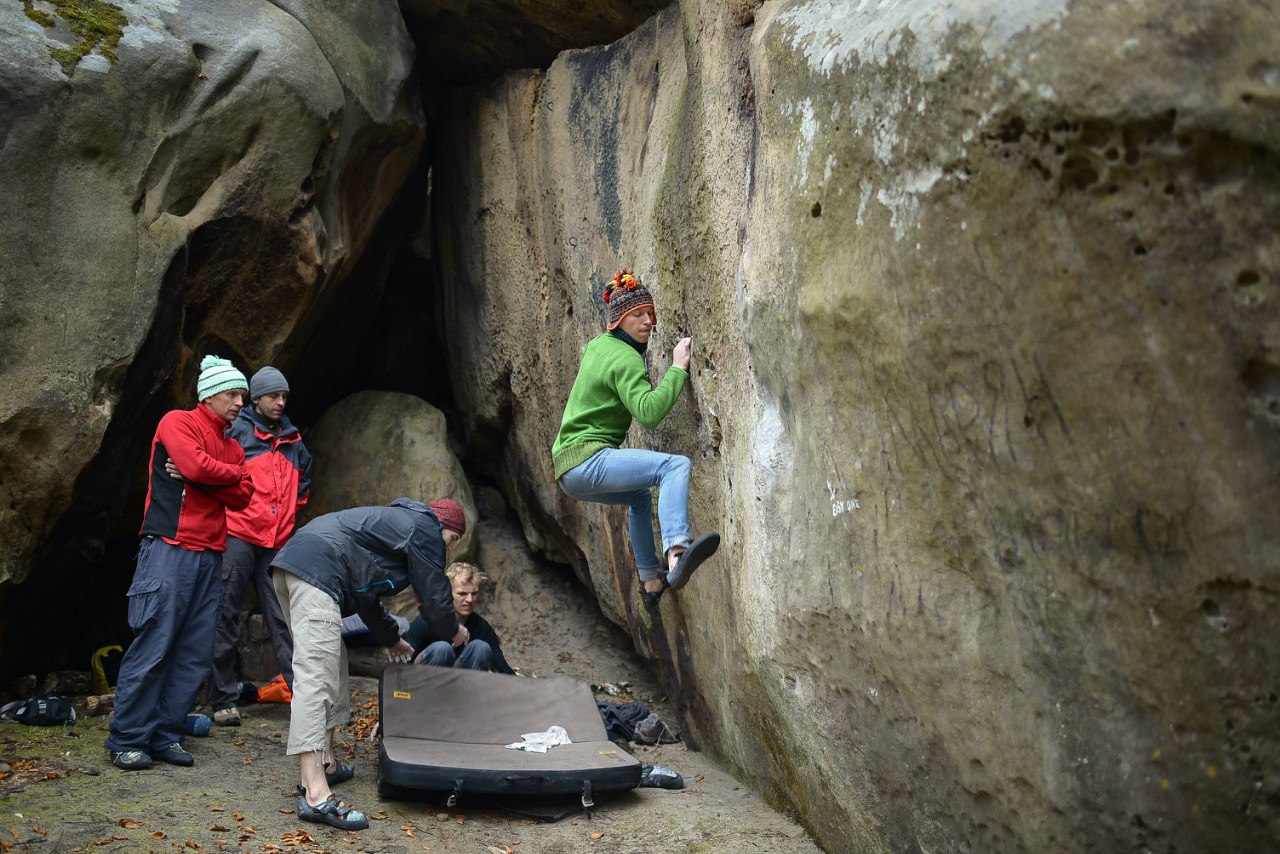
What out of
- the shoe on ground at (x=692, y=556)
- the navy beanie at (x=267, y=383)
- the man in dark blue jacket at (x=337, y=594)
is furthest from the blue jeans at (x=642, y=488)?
the navy beanie at (x=267, y=383)

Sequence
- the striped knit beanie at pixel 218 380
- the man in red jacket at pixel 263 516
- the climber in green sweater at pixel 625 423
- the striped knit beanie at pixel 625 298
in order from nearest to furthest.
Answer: the climber in green sweater at pixel 625 423
the striped knit beanie at pixel 218 380
the striped knit beanie at pixel 625 298
the man in red jacket at pixel 263 516

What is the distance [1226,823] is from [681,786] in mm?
3018

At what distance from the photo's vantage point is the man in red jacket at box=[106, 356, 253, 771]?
5.63 meters

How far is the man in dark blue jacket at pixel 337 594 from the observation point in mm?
5113

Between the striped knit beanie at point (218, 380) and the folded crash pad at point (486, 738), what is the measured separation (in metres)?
1.66

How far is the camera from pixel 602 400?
6074 millimetres

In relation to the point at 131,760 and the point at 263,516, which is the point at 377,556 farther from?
the point at 263,516

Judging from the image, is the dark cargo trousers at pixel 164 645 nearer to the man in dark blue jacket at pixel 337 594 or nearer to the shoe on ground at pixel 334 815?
the man in dark blue jacket at pixel 337 594

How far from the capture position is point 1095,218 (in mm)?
3484

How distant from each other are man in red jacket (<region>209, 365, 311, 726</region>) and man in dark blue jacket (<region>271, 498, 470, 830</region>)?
1.59 metres

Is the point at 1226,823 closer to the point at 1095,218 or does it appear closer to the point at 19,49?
the point at 1095,218

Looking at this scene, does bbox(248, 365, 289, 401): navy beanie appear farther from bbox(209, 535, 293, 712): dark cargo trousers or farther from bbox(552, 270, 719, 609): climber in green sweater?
bbox(552, 270, 719, 609): climber in green sweater

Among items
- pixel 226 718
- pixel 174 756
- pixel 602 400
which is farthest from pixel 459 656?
pixel 602 400

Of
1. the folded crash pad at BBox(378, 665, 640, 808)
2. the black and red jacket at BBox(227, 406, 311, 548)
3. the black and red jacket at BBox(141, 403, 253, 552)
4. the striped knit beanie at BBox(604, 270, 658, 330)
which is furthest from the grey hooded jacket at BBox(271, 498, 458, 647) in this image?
the black and red jacket at BBox(227, 406, 311, 548)
